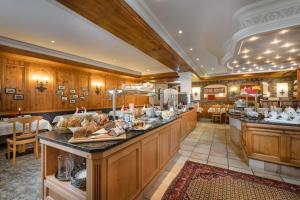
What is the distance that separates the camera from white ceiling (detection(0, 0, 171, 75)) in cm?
265

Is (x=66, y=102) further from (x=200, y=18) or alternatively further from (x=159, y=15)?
(x=200, y=18)

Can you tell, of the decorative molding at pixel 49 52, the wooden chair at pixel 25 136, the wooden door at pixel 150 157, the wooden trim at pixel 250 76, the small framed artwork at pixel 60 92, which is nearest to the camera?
the wooden door at pixel 150 157

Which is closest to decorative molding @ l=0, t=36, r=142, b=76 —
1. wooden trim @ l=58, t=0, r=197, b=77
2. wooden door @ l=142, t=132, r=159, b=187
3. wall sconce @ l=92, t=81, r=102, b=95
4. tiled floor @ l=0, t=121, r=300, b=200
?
wall sconce @ l=92, t=81, r=102, b=95

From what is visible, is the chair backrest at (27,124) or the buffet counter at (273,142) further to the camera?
the chair backrest at (27,124)

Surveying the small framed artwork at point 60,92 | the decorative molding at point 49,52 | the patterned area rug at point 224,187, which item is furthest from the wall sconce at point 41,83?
the patterned area rug at point 224,187

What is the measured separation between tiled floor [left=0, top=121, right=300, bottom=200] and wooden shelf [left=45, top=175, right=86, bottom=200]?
0.76 metres

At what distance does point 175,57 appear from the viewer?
15.6 ft

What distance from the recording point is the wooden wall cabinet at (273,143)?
2600 mm

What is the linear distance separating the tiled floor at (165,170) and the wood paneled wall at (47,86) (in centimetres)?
160

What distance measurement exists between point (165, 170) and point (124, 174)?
148cm

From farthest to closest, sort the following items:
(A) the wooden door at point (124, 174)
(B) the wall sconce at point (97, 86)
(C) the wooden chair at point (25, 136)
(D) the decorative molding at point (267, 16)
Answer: (B) the wall sconce at point (97, 86)
(C) the wooden chair at point (25, 136)
(D) the decorative molding at point (267, 16)
(A) the wooden door at point (124, 174)

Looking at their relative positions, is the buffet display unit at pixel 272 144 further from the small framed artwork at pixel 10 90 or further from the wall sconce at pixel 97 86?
the small framed artwork at pixel 10 90

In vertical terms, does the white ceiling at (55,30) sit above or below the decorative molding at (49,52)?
above

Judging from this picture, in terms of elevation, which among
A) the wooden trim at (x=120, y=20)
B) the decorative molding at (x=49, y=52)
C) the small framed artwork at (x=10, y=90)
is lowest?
the small framed artwork at (x=10, y=90)
